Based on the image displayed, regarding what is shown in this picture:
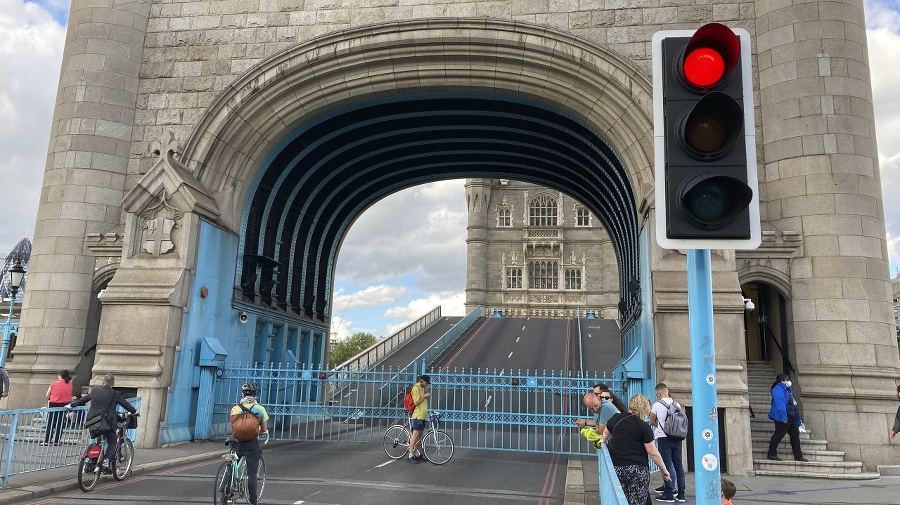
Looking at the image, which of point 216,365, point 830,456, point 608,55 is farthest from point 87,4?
point 830,456

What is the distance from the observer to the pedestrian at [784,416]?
1198 cm

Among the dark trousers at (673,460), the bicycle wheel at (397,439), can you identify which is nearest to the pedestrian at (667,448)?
the dark trousers at (673,460)

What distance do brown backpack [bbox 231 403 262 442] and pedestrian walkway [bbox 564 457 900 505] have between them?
4521 millimetres

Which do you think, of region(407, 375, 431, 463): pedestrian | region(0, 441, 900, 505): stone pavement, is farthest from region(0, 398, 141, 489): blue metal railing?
region(407, 375, 431, 463): pedestrian

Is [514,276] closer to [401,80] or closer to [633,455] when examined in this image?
[401,80]

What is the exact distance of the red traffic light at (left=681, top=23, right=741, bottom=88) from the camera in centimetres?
316

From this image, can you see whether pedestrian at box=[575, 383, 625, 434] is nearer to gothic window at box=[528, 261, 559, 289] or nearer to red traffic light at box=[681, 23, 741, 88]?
red traffic light at box=[681, 23, 741, 88]

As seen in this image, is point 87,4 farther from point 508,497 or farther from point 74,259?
point 508,497

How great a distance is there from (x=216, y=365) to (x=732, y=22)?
1477 centimetres

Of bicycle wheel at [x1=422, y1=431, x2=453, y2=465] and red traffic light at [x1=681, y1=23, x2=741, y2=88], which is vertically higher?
red traffic light at [x1=681, y1=23, x2=741, y2=88]

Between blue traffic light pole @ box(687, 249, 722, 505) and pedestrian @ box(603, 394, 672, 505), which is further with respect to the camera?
pedestrian @ box(603, 394, 672, 505)

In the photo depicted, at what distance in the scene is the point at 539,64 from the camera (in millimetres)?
15219

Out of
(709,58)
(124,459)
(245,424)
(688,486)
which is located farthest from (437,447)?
(709,58)

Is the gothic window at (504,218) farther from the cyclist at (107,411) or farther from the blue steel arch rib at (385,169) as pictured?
the cyclist at (107,411)
